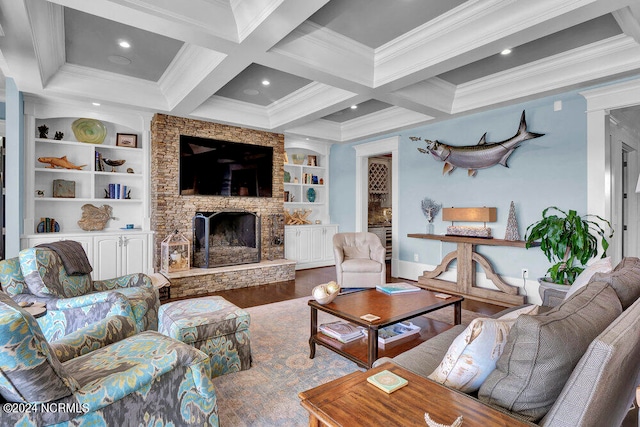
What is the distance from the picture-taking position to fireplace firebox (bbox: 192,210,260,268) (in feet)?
16.7

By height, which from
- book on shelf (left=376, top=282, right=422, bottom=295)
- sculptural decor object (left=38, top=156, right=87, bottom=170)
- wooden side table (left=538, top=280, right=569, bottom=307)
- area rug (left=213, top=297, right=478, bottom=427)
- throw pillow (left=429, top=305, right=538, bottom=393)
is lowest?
area rug (left=213, top=297, right=478, bottom=427)

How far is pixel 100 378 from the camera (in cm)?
131

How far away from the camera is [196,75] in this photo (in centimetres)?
362

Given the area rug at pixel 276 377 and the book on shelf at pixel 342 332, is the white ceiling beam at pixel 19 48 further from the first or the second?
the book on shelf at pixel 342 332

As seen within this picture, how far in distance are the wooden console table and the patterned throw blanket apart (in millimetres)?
4029

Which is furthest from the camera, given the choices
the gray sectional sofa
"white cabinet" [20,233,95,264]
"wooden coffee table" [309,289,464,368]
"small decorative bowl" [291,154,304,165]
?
"small decorative bowl" [291,154,304,165]

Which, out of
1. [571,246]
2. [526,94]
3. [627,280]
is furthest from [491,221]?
[627,280]

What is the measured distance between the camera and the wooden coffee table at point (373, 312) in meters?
A: 2.17

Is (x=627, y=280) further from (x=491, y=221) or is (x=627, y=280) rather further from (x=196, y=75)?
(x=196, y=75)

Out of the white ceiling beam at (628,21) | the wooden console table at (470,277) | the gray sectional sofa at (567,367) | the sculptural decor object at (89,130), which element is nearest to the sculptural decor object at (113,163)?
the sculptural decor object at (89,130)

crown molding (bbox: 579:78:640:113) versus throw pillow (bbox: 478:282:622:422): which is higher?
crown molding (bbox: 579:78:640:113)

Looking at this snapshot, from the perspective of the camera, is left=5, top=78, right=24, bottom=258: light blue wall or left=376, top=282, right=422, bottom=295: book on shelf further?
left=5, top=78, right=24, bottom=258: light blue wall

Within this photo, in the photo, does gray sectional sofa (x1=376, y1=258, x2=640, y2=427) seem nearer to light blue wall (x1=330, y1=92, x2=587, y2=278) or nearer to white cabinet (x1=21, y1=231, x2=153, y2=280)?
light blue wall (x1=330, y1=92, x2=587, y2=278)

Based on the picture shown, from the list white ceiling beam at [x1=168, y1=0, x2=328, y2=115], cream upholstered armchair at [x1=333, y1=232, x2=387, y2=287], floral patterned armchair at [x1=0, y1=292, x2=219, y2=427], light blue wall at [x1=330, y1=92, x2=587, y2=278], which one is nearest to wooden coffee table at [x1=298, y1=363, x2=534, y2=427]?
floral patterned armchair at [x1=0, y1=292, x2=219, y2=427]
